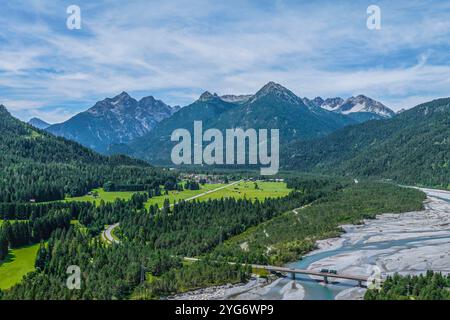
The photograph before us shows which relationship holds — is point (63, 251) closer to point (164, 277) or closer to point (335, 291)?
point (164, 277)

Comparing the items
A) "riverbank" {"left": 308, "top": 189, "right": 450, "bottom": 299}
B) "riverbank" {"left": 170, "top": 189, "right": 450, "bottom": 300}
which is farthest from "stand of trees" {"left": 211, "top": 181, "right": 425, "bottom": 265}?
"riverbank" {"left": 308, "top": 189, "right": 450, "bottom": 299}

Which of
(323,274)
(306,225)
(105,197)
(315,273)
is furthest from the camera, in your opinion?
(105,197)

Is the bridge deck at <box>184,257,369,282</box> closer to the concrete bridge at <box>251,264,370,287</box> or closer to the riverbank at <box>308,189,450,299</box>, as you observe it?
the concrete bridge at <box>251,264,370,287</box>

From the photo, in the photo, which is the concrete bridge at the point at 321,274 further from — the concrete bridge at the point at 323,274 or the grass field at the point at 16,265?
the grass field at the point at 16,265

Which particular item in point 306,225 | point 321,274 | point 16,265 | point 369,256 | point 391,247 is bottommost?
point 16,265

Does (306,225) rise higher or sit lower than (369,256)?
higher

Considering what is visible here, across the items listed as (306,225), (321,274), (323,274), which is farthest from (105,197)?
(323,274)

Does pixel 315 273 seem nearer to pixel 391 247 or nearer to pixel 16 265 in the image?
pixel 391 247

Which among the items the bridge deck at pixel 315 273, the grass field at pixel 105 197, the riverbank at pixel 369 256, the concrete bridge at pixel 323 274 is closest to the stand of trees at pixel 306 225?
the riverbank at pixel 369 256
